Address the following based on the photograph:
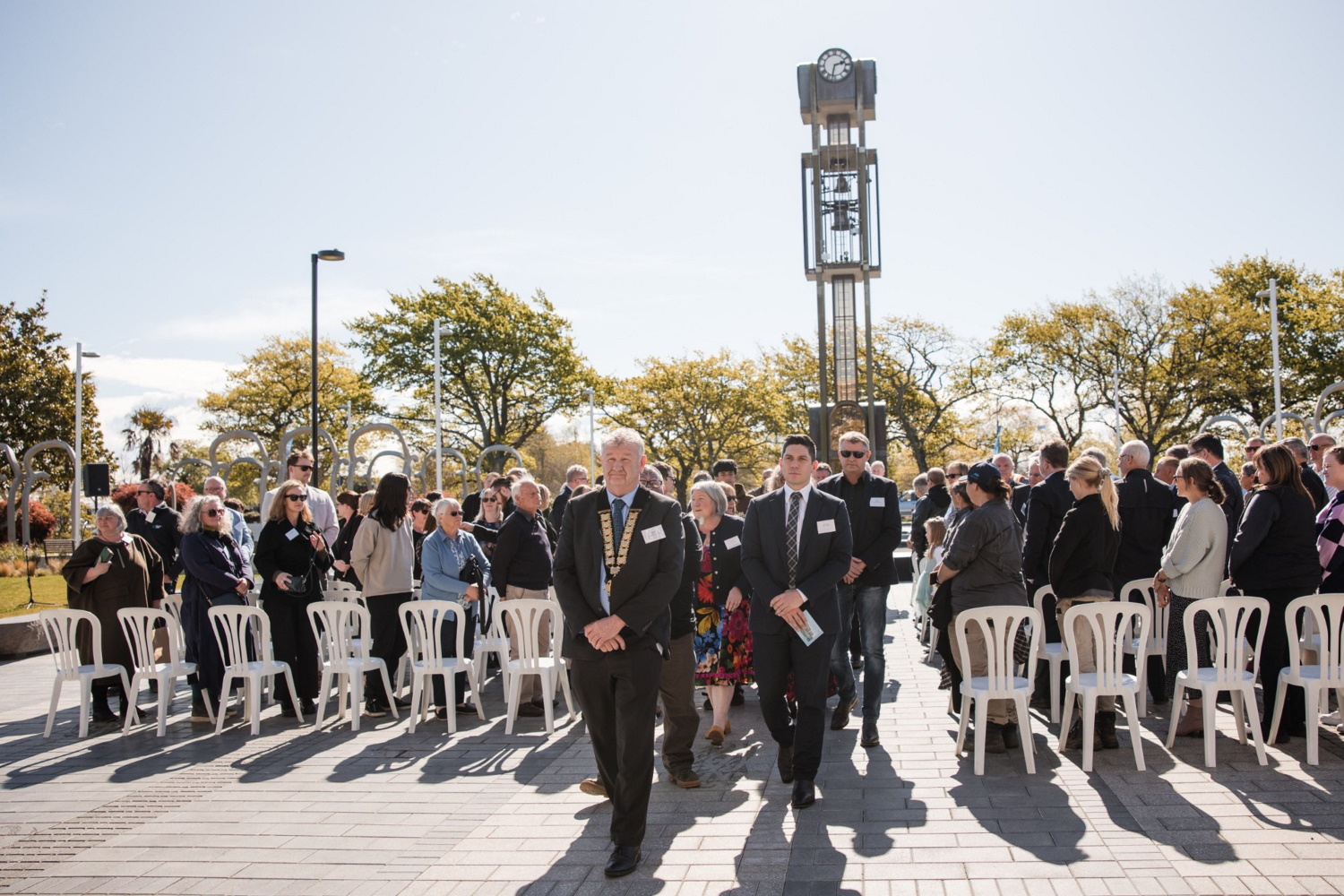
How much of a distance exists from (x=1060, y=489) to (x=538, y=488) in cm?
415

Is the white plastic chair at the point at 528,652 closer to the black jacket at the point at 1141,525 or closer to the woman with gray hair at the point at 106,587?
the woman with gray hair at the point at 106,587

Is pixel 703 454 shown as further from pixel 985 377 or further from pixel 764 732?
pixel 764 732

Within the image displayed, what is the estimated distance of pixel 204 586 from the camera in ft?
27.8

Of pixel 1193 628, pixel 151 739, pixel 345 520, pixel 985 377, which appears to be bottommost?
pixel 151 739

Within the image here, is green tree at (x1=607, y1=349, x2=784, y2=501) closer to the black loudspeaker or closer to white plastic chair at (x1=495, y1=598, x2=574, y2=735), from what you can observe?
the black loudspeaker

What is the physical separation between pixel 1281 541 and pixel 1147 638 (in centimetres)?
111

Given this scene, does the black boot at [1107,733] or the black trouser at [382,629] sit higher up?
the black trouser at [382,629]

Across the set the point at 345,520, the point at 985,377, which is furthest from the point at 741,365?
the point at 345,520

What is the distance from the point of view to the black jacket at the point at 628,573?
188 inches

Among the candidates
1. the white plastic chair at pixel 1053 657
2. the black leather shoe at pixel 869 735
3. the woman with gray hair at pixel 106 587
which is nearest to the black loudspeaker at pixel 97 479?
the woman with gray hair at pixel 106 587

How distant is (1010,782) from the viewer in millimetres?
5805

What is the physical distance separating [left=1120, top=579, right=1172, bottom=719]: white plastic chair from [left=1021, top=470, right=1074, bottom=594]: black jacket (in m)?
0.59

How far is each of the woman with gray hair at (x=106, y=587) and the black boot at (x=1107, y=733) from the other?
7.53 meters

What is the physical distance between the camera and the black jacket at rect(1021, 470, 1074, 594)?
7.41 metres
